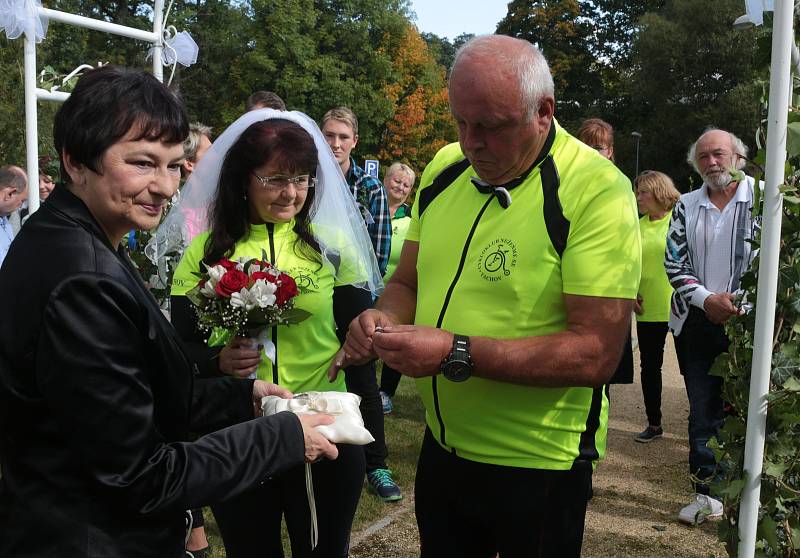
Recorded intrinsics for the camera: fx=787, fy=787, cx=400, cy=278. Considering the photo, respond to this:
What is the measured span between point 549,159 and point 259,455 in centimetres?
119

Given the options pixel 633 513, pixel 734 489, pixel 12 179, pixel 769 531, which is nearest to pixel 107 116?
pixel 734 489

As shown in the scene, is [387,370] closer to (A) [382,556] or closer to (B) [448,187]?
(A) [382,556]

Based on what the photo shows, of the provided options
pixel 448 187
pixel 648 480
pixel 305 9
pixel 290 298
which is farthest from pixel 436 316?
pixel 305 9

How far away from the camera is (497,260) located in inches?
90.2

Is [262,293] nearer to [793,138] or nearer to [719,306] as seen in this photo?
[793,138]

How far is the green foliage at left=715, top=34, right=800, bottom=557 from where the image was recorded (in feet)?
7.41

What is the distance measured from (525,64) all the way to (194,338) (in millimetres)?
1757

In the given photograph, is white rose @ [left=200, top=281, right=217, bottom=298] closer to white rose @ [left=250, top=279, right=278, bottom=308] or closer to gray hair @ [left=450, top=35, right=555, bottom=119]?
white rose @ [left=250, top=279, right=278, bottom=308]

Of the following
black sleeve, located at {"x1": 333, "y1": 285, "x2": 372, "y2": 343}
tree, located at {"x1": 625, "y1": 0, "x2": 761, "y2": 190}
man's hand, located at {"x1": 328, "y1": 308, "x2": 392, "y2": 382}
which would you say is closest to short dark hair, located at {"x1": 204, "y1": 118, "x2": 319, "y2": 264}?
black sleeve, located at {"x1": 333, "y1": 285, "x2": 372, "y2": 343}

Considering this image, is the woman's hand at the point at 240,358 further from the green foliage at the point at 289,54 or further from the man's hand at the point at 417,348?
the green foliage at the point at 289,54

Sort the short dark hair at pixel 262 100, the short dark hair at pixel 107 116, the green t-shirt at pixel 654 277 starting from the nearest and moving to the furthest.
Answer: the short dark hair at pixel 107 116, the short dark hair at pixel 262 100, the green t-shirt at pixel 654 277

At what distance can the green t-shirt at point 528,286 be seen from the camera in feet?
7.22

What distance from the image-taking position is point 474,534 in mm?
2510

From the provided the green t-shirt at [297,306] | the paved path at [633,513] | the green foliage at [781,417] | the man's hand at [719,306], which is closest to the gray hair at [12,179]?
the paved path at [633,513]
